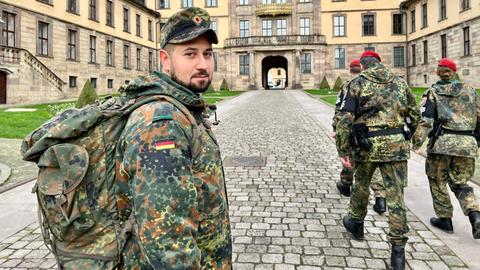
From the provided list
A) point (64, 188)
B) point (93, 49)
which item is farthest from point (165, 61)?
point (93, 49)

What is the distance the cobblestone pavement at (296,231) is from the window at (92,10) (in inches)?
1195

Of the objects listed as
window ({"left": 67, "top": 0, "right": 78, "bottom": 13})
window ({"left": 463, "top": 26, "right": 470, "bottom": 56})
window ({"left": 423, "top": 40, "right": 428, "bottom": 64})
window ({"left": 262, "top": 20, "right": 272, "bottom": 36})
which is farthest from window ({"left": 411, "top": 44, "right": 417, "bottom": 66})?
window ({"left": 67, "top": 0, "right": 78, "bottom": 13})

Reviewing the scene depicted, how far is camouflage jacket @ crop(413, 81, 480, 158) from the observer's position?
4.45 metres

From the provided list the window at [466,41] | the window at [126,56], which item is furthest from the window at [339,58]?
the window at [126,56]

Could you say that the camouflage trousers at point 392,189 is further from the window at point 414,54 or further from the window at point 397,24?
the window at point 397,24

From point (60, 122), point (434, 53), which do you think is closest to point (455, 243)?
point (60, 122)

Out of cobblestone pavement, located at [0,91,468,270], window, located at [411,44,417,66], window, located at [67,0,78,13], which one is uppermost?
window, located at [67,0,78,13]

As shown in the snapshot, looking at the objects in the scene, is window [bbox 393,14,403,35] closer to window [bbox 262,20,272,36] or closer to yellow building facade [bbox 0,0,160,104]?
window [bbox 262,20,272,36]

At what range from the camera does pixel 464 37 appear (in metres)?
32.3

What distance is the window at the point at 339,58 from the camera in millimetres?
45781

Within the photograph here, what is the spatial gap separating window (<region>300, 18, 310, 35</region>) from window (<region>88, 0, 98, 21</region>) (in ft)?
82.7

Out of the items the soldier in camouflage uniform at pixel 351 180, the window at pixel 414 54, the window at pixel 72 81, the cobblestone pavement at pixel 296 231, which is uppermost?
the window at pixel 414 54

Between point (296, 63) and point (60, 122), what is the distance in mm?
44928

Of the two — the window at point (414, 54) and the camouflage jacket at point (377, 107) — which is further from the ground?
the window at point (414, 54)
